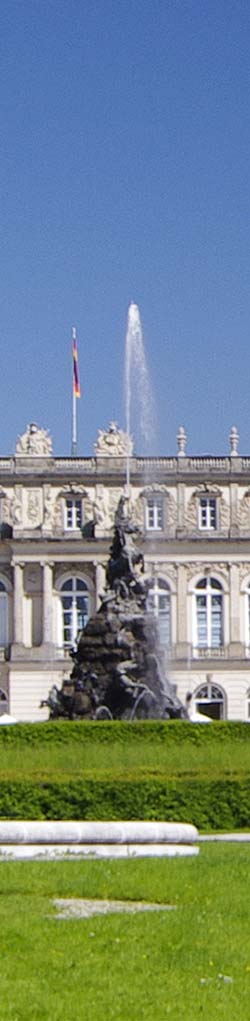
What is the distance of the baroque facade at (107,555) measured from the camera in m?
77.9

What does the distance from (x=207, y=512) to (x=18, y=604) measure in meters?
8.80

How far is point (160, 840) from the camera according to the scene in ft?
72.3

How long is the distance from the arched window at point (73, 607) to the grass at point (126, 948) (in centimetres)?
5975

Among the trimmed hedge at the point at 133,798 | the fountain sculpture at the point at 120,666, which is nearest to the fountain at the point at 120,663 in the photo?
the fountain sculpture at the point at 120,666

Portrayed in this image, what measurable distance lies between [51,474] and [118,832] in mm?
57139

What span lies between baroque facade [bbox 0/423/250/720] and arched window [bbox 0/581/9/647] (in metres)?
0.04

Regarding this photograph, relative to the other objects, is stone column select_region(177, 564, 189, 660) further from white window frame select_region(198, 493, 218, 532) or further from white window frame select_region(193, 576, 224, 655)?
white window frame select_region(198, 493, 218, 532)

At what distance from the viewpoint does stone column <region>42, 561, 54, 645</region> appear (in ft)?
255

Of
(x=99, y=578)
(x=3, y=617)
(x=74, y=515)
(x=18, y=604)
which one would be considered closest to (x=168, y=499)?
(x=74, y=515)

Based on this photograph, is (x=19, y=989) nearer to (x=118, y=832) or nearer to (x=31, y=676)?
(x=118, y=832)

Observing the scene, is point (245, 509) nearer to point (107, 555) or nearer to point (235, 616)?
point (235, 616)

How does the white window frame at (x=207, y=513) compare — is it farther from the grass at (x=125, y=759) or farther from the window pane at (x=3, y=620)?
the grass at (x=125, y=759)

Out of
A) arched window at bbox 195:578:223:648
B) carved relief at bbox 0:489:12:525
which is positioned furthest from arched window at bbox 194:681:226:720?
carved relief at bbox 0:489:12:525

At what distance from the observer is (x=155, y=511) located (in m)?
79.9
